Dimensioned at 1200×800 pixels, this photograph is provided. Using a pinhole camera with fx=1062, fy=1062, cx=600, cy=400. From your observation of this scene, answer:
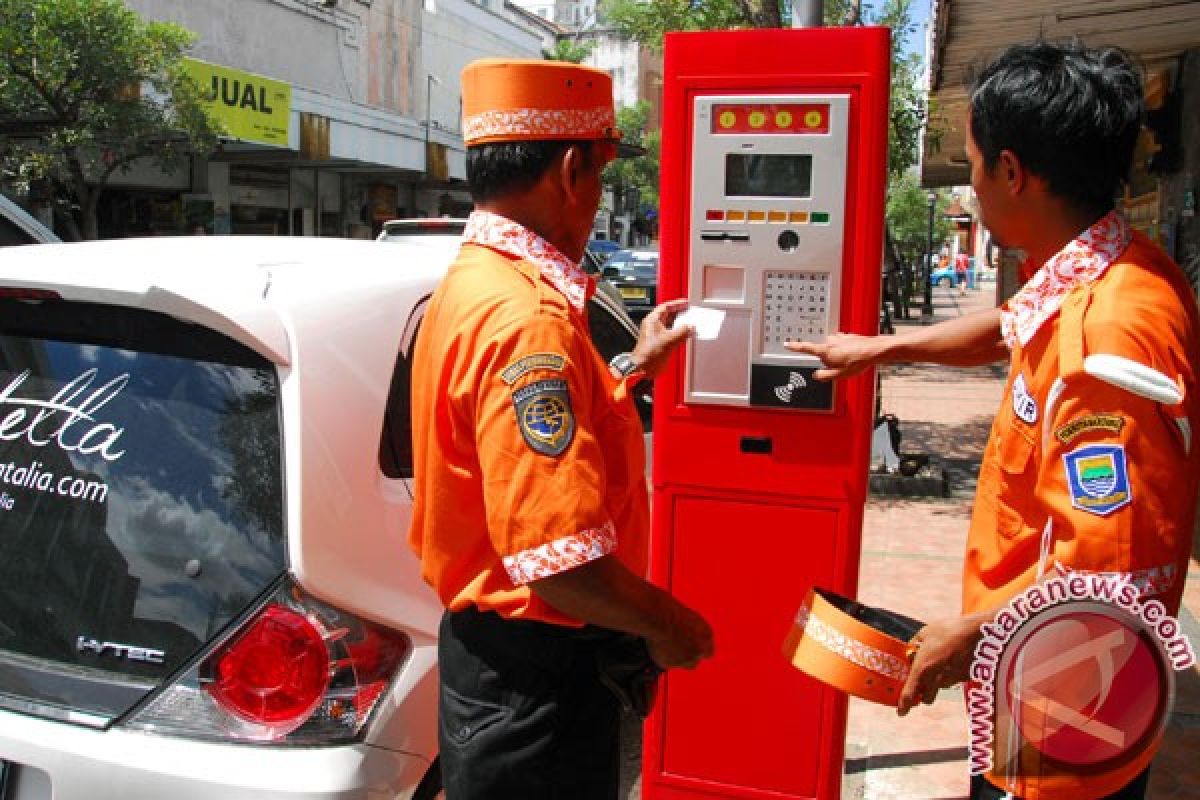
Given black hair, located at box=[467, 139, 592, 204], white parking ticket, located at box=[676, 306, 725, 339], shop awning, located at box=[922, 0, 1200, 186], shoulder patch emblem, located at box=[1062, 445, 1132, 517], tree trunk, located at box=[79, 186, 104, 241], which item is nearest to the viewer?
shoulder patch emblem, located at box=[1062, 445, 1132, 517]

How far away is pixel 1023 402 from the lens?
5.90 feet

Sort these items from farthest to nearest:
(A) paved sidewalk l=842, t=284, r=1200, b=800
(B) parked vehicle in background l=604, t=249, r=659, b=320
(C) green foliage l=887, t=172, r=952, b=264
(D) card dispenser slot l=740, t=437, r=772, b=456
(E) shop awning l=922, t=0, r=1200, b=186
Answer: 1. (C) green foliage l=887, t=172, r=952, b=264
2. (B) parked vehicle in background l=604, t=249, r=659, b=320
3. (E) shop awning l=922, t=0, r=1200, b=186
4. (A) paved sidewalk l=842, t=284, r=1200, b=800
5. (D) card dispenser slot l=740, t=437, r=772, b=456

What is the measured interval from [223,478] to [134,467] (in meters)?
0.19

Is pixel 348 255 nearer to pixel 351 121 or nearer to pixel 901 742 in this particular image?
pixel 901 742

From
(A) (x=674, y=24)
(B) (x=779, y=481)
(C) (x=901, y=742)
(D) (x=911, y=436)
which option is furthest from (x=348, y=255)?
(A) (x=674, y=24)

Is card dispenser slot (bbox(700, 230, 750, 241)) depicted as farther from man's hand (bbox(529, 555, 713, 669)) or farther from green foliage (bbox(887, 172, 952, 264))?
green foliage (bbox(887, 172, 952, 264))

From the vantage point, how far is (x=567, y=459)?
5.48 ft

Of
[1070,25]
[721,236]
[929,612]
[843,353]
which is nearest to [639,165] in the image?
[1070,25]

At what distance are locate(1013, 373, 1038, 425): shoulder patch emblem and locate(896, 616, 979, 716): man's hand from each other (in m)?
0.35

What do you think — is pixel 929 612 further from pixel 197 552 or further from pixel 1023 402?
pixel 197 552

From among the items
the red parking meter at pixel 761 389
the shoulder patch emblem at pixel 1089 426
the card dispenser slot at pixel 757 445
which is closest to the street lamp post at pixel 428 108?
the red parking meter at pixel 761 389

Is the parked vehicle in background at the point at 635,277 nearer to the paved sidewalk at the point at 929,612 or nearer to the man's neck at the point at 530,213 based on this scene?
the paved sidewalk at the point at 929,612

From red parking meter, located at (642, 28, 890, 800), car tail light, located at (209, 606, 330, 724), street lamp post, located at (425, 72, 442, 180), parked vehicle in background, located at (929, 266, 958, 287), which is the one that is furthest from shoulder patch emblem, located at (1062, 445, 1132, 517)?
parked vehicle in background, located at (929, 266, 958, 287)

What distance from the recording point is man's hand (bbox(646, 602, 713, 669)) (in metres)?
1.88
